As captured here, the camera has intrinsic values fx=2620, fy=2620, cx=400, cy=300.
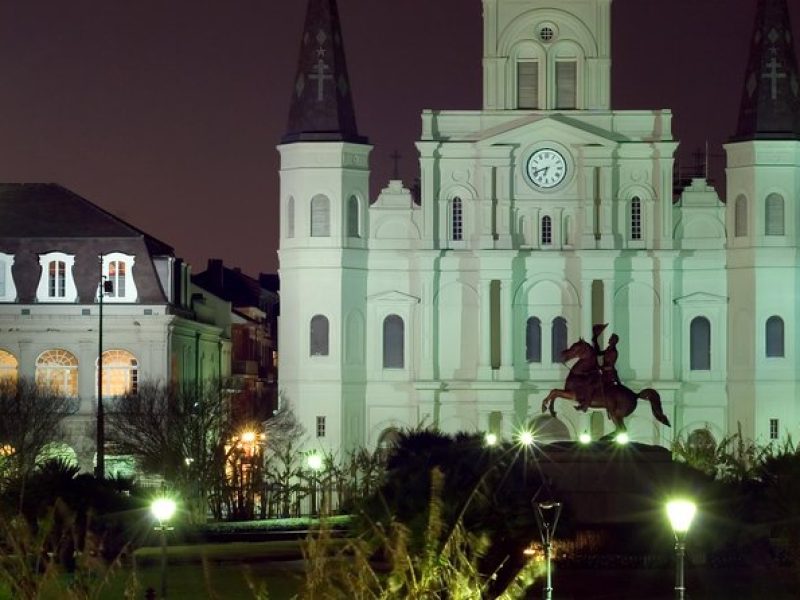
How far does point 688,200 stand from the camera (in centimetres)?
10369

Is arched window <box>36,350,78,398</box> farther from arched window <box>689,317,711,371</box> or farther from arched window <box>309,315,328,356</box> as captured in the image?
arched window <box>689,317,711,371</box>

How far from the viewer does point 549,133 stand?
337ft

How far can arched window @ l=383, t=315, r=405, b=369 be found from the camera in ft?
341

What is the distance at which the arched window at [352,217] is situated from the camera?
102938 millimetres

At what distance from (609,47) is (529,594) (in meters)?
61.8

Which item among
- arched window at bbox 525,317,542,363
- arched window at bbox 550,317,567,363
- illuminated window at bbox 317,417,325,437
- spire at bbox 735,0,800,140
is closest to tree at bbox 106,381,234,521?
illuminated window at bbox 317,417,325,437

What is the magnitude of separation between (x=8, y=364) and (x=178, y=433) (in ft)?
57.7

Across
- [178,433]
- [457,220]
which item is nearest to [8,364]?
[178,433]

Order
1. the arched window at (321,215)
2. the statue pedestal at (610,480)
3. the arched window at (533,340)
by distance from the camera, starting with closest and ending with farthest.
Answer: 1. the statue pedestal at (610,480)
2. the arched window at (321,215)
3. the arched window at (533,340)

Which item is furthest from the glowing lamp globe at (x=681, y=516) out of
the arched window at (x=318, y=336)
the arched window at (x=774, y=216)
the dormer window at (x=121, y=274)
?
the arched window at (x=774, y=216)

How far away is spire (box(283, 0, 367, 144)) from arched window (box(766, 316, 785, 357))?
1737 centimetres

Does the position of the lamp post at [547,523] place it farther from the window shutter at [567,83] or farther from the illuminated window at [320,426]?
the window shutter at [567,83]

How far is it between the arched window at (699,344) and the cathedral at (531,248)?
0.08 meters

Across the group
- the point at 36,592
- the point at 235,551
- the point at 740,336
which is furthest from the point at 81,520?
the point at 740,336
